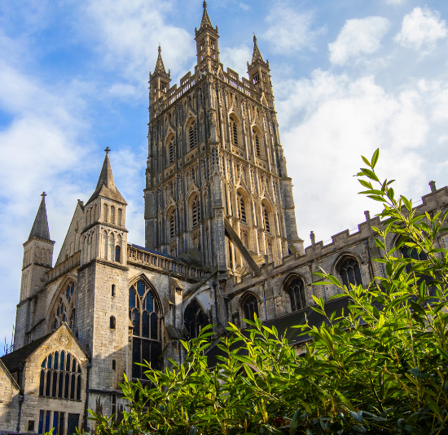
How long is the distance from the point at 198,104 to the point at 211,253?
543 inches

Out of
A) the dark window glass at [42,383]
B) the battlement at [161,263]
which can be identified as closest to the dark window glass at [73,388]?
the dark window glass at [42,383]

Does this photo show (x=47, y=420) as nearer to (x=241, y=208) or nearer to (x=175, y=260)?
(x=175, y=260)

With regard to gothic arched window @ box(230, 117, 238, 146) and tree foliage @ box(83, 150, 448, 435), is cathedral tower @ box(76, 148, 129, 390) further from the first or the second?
tree foliage @ box(83, 150, 448, 435)

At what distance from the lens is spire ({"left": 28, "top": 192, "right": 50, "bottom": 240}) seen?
29562 mm

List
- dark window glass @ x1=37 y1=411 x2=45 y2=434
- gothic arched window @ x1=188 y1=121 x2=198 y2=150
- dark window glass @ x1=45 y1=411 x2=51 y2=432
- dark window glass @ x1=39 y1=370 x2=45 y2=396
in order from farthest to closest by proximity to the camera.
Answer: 1. gothic arched window @ x1=188 y1=121 x2=198 y2=150
2. dark window glass @ x1=39 y1=370 x2=45 y2=396
3. dark window glass @ x1=45 y1=411 x2=51 y2=432
4. dark window glass @ x1=37 y1=411 x2=45 y2=434

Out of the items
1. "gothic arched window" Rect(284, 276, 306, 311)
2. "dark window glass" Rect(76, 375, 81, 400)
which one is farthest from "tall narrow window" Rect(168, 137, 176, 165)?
"dark window glass" Rect(76, 375, 81, 400)

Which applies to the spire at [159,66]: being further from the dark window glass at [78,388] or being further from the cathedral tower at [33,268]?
the dark window glass at [78,388]

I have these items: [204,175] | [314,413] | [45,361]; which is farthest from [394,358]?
[204,175]

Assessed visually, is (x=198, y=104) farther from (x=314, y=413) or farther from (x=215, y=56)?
(x=314, y=413)

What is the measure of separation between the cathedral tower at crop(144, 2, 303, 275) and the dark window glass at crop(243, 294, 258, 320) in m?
2.75

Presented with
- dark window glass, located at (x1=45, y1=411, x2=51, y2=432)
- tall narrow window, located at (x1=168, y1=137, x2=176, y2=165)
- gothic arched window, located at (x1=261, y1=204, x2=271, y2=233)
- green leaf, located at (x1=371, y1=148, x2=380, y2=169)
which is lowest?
dark window glass, located at (x1=45, y1=411, x2=51, y2=432)

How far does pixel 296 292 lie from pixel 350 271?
3.48m

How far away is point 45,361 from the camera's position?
20328 millimetres

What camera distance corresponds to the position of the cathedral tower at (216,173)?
3531 cm
